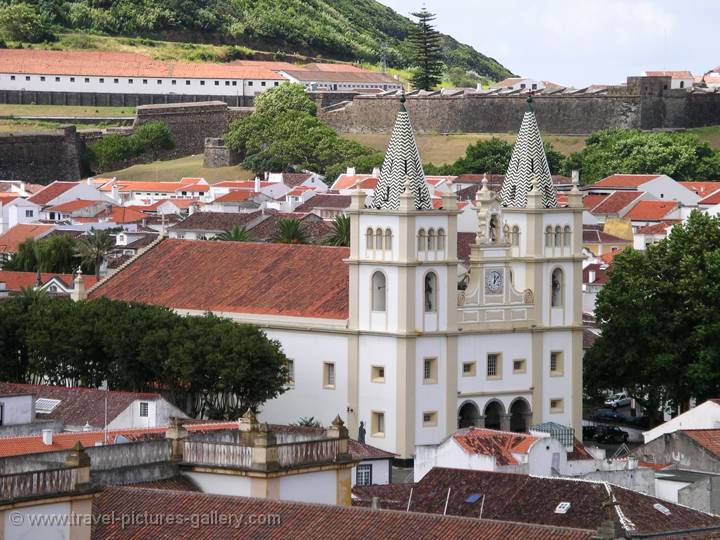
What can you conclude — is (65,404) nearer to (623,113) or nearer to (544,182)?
(544,182)

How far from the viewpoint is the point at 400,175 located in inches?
2451

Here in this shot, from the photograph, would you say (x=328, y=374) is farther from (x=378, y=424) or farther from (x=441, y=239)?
(x=441, y=239)

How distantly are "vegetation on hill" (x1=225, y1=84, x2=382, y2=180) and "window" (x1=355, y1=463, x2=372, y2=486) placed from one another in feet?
287

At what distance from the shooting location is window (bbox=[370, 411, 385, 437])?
199 feet

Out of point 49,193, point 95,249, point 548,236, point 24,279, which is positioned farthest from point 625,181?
point 548,236

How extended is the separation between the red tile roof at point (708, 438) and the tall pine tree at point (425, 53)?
376 feet

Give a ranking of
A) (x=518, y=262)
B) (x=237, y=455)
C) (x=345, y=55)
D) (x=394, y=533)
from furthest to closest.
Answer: (x=345, y=55) < (x=518, y=262) < (x=237, y=455) < (x=394, y=533)

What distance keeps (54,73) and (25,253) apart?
64.2m

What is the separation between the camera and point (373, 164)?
135000 mm

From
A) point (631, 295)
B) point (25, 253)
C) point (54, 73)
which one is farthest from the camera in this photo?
point (54, 73)

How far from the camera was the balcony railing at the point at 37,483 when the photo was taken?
27.5m

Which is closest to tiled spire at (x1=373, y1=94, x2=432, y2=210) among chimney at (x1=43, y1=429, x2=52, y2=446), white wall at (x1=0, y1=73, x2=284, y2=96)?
chimney at (x1=43, y1=429, x2=52, y2=446)

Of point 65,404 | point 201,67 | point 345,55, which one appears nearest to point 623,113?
point 201,67

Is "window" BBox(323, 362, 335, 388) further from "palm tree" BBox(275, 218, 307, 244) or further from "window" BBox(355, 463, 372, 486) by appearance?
"palm tree" BBox(275, 218, 307, 244)
